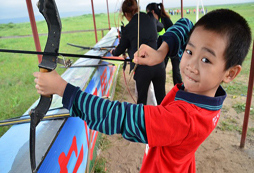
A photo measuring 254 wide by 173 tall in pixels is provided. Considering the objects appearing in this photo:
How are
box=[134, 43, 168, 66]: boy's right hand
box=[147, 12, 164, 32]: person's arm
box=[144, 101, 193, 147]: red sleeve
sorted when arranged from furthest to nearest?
box=[147, 12, 164, 32]: person's arm < box=[134, 43, 168, 66]: boy's right hand < box=[144, 101, 193, 147]: red sleeve

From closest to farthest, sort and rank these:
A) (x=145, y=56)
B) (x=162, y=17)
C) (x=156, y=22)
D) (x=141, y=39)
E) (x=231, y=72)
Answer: (x=231, y=72) → (x=145, y=56) → (x=141, y=39) → (x=156, y=22) → (x=162, y=17)

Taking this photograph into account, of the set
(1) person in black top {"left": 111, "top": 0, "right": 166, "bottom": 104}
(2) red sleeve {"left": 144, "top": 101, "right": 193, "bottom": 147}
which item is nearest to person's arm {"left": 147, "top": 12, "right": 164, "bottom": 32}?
(1) person in black top {"left": 111, "top": 0, "right": 166, "bottom": 104}

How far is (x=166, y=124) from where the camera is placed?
603 mm

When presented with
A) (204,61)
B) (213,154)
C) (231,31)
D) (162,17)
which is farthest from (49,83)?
(162,17)

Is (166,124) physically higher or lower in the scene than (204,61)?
lower

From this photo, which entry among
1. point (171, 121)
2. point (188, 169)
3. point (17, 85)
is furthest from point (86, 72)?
point (171, 121)

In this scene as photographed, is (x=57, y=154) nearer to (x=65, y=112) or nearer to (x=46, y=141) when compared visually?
(x=46, y=141)

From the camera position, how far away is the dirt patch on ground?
81.7 inches

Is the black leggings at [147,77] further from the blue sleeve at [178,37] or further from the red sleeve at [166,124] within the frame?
the red sleeve at [166,124]

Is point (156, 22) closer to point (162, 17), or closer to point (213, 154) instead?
point (162, 17)

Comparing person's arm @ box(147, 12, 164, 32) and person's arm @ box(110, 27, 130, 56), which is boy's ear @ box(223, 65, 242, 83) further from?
person's arm @ box(147, 12, 164, 32)

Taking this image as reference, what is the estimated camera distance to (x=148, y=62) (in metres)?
0.93

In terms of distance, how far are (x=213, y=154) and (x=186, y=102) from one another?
76.1 inches

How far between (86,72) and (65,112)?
2.79 ft
